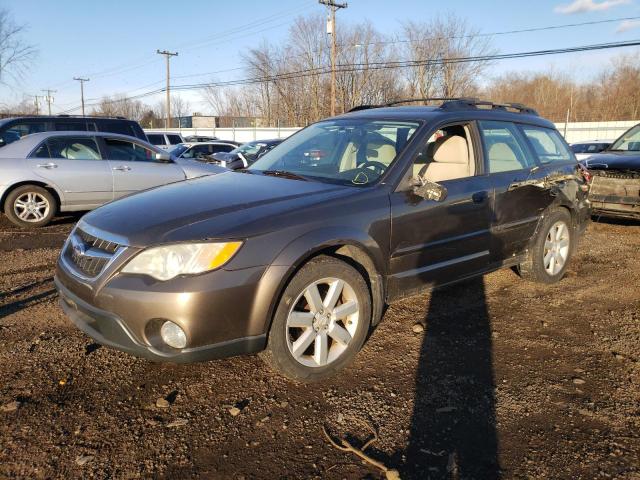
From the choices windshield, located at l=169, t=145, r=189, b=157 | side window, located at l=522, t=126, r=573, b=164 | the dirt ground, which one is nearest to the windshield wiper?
the dirt ground

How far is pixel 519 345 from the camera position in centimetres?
367

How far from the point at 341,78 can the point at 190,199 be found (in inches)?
2003

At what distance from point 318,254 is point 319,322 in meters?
0.41

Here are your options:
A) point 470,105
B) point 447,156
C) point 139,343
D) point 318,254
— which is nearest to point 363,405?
point 318,254

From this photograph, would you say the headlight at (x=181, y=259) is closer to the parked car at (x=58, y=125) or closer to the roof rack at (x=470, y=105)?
the roof rack at (x=470, y=105)

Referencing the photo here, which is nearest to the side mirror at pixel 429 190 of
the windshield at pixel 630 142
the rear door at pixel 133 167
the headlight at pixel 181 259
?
the headlight at pixel 181 259

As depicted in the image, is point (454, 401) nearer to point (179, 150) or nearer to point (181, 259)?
point (181, 259)

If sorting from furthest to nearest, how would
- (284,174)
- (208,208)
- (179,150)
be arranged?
(179,150) → (284,174) → (208,208)

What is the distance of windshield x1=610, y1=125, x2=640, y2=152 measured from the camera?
841cm

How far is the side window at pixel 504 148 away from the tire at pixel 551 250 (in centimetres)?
67

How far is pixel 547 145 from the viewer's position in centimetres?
507

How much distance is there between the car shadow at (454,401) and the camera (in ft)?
7.73

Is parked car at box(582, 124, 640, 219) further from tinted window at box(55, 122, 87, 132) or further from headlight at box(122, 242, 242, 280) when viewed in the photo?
tinted window at box(55, 122, 87, 132)

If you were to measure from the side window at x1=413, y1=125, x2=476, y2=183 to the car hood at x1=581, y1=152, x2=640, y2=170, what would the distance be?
4.62 metres
